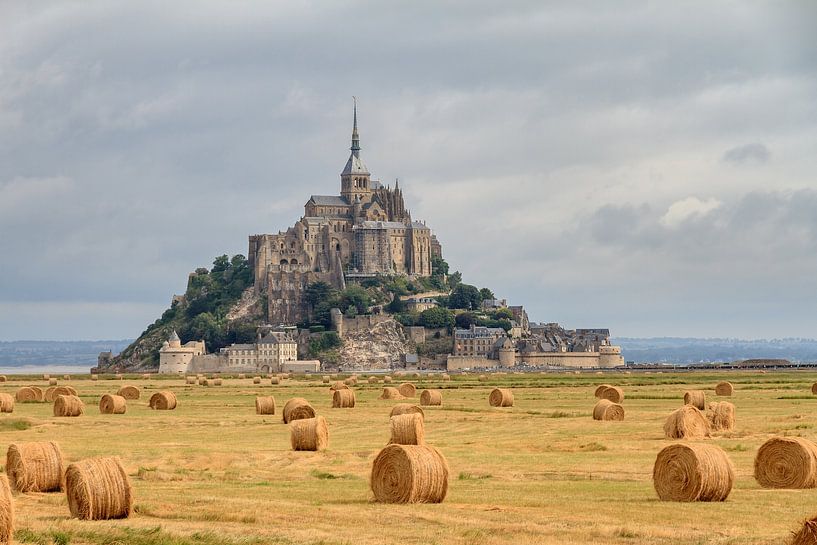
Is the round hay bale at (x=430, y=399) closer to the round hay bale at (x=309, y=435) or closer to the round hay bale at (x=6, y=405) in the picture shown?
the round hay bale at (x=6, y=405)

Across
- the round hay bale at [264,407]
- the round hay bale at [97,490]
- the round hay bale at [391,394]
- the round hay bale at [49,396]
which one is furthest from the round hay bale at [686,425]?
the round hay bale at [49,396]

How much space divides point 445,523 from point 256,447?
45.9 ft

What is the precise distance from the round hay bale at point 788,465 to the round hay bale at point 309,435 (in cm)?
1122

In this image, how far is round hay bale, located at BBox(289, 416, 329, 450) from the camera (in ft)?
99.7

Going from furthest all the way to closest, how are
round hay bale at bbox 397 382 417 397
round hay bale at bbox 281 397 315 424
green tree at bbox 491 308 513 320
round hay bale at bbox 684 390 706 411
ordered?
1. green tree at bbox 491 308 513 320
2. round hay bale at bbox 397 382 417 397
3. round hay bale at bbox 684 390 706 411
4. round hay bale at bbox 281 397 315 424

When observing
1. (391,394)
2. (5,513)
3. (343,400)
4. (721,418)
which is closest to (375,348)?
(391,394)

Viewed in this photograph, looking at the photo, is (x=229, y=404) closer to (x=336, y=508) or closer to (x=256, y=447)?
(x=256, y=447)

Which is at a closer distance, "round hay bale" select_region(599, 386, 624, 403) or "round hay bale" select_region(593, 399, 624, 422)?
"round hay bale" select_region(593, 399, 624, 422)

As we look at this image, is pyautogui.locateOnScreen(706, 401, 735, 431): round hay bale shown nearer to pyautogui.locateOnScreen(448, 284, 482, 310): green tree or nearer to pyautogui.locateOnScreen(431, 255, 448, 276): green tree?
pyautogui.locateOnScreen(448, 284, 482, 310): green tree

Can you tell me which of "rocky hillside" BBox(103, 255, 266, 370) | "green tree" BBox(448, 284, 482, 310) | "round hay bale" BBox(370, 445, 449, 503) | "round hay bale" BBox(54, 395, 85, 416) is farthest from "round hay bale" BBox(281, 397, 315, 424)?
"green tree" BBox(448, 284, 482, 310)

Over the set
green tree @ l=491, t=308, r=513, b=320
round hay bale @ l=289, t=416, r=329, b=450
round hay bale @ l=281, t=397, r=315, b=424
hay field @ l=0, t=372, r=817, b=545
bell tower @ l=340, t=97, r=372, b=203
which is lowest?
hay field @ l=0, t=372, r=817, b=545

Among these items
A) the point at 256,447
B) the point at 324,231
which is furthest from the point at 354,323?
the point at 256,447

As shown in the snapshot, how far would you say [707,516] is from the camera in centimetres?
1914

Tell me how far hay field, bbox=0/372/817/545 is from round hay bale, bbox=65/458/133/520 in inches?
11.1
